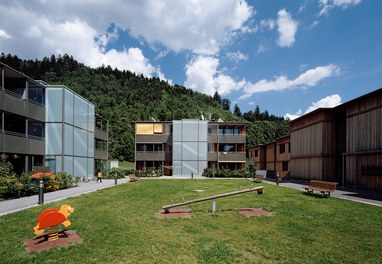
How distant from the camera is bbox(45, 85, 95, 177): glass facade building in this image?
26875 millimetres

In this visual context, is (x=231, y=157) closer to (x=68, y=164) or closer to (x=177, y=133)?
(x=177, y=133)

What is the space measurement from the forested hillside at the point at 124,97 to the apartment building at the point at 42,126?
183 feet

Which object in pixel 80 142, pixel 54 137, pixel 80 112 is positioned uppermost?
pixel 80 112

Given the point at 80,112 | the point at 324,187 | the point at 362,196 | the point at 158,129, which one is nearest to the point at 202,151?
the point at 158,129

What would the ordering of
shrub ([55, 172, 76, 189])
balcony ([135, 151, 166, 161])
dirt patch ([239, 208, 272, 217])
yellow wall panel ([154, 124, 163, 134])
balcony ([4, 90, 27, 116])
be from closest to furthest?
dirt patch ([239, 208, 272, 217])
shrub ([55, 172, 76, 189])
balcony ([4, 90, 27, 116])
balcony ([135, 151, 166, 161])
yellow wall panel ([154, 124, 163, 134])

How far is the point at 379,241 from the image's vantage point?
290 inches

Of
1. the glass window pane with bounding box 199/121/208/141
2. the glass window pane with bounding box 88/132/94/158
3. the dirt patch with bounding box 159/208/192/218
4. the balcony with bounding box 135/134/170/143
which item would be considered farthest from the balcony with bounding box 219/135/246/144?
the dirt patch with bounding box 159/208/192/218

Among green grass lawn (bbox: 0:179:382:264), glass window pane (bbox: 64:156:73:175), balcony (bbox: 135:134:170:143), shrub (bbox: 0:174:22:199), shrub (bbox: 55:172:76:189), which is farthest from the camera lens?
balcony (bbox: 135:134:170:143)

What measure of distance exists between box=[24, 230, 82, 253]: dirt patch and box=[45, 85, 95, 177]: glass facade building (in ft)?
69.6

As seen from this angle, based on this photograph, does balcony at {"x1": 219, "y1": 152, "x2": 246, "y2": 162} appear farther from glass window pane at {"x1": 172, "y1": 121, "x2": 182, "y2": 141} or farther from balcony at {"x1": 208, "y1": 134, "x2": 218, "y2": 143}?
glass window pane at {"x1": 172, "y1": 121, "x2": 182, "y2": 141}

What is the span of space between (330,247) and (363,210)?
6249mm

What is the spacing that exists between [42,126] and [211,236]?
25193 millimetres

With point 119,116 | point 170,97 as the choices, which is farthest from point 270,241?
point 170,97

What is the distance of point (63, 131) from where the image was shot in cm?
2694
